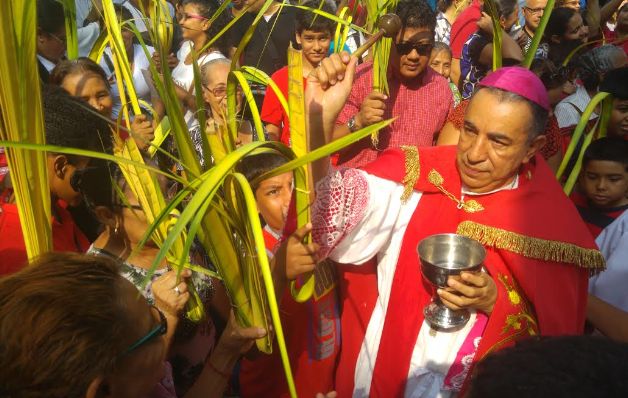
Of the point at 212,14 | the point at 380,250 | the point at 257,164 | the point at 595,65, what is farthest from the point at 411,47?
the point at 212,14

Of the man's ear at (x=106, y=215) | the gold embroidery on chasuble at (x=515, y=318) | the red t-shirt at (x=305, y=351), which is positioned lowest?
the red t-shirt at (x=305, y=351)

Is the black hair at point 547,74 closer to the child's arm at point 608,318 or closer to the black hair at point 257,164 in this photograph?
the child's arm at point 608,318

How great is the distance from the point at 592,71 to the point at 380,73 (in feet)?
7.25

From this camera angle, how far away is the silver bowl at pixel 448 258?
6.29ft

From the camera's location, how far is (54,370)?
3.56 feet

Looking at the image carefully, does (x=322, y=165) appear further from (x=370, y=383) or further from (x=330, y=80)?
(x=370, y=383)

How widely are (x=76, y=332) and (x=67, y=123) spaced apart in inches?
47.8

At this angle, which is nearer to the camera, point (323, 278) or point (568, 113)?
point (323, 278)

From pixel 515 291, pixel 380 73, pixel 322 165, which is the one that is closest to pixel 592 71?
pixel 380 73

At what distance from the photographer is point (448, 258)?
1.96 metres

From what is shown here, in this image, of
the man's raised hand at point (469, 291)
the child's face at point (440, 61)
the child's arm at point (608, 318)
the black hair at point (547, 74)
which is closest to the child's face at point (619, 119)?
the black hair at point (547, 74)

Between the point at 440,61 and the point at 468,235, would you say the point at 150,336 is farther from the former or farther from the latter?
the point at 440,61

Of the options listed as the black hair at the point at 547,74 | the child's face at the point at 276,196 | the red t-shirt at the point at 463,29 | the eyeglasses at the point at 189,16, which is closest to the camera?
the child's face at the point at 276,196

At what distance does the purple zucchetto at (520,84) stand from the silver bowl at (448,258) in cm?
55
